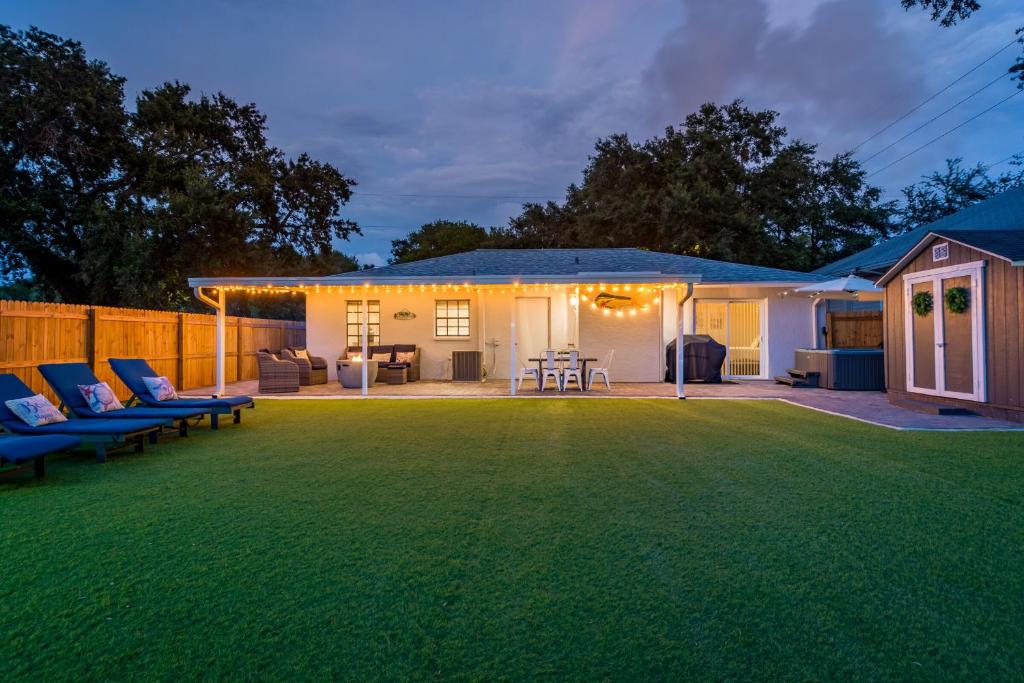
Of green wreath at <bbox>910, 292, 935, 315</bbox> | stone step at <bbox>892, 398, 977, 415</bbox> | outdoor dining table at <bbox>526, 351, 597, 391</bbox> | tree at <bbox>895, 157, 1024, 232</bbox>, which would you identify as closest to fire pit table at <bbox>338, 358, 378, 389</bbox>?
outdoor dining table at <bbox>526, 351, 597, 391</bbox>

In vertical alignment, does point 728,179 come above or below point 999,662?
above

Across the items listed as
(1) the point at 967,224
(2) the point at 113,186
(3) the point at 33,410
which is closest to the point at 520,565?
(3) the point at 33,410

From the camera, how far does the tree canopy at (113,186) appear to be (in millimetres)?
14234

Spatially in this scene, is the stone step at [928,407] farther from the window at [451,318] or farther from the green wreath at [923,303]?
the window at [451,318]

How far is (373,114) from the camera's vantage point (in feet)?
87.8

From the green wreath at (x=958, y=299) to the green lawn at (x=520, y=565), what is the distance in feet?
10.3

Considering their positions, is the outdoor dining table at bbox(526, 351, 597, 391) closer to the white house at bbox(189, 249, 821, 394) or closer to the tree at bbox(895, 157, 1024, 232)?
the white house at bbox(189, 249, 821, 394)

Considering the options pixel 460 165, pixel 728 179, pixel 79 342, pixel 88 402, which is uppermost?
pixel 460 165

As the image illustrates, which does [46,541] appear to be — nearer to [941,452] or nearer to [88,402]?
[88,402]

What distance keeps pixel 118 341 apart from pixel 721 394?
10.9 m

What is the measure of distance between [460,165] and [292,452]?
94.4 ft

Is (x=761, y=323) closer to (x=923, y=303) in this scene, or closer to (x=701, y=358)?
(x=701, y=358)

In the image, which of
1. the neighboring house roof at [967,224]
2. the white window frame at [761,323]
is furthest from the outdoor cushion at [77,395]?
the neighboring house roof at [967,224]

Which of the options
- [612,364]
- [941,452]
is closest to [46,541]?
[941,452]
